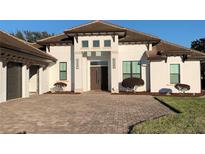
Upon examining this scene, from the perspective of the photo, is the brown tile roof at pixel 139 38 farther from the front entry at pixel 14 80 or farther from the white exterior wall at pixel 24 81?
the front entry at pixel 14 80

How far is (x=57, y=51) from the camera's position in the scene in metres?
20.8

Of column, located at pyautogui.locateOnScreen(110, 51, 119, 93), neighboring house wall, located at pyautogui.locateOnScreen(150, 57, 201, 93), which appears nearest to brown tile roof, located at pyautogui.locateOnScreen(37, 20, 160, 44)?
column, located at pyautogui.locateOnScreen(110, 51, 119, 93)

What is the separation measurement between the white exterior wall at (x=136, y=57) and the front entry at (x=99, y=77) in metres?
1.78

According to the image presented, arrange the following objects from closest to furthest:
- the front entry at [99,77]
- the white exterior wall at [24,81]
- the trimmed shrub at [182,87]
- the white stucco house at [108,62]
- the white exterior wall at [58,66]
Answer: the white exterior wall at [24,81]
the trimmed shrub at [182,87]
the white stucco house at [108,62]
the white exterior wall at [58,66]
the front entry at [99,77]

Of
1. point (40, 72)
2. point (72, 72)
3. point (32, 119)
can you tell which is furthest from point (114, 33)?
point (32, 119)

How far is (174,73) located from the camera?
19.0m

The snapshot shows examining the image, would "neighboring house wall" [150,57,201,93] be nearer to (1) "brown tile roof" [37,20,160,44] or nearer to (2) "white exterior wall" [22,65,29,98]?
(1) "brown tile roof" [37,20,160,44]

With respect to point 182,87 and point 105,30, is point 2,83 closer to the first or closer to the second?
point 105,30

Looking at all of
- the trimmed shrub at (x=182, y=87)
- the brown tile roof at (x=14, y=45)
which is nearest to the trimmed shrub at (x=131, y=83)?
the trimmed shrub at (x=182, y=87)

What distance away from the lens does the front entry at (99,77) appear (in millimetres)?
20750

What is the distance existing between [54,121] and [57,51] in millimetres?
13972

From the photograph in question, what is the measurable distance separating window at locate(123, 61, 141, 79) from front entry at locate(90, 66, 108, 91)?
2073 mm
